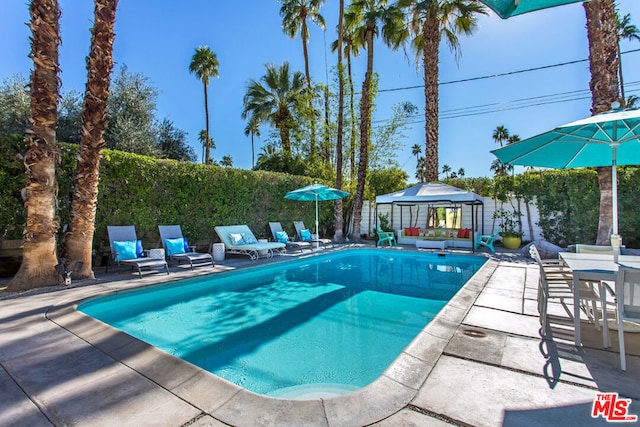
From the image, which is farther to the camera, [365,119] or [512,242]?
[365,119]

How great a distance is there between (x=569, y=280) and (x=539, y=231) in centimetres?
965

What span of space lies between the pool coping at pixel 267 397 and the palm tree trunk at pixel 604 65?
7.30 meters

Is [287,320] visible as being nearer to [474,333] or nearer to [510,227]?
[474,333]

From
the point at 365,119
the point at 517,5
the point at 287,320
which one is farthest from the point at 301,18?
the point at 287,320

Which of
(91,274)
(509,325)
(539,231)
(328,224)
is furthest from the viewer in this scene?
(328,224)

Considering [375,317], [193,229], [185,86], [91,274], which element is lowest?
[375,317]

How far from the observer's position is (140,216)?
8.13 metres

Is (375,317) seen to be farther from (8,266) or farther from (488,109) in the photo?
(488,109)

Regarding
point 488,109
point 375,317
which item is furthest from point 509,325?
point 488,109

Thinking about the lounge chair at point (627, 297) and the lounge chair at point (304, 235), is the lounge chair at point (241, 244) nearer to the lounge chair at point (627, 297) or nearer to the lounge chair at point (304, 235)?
the lounge chair at point (304, 235)

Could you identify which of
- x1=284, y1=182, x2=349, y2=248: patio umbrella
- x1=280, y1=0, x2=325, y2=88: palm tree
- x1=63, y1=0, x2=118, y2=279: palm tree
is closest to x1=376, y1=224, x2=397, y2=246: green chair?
x1=284, y1=182, x2=349, y2=248: patio umbrella

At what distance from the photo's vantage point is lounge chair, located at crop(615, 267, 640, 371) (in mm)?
2535

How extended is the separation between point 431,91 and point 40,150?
513 inches

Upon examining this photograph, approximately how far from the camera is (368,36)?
43.5 ft
